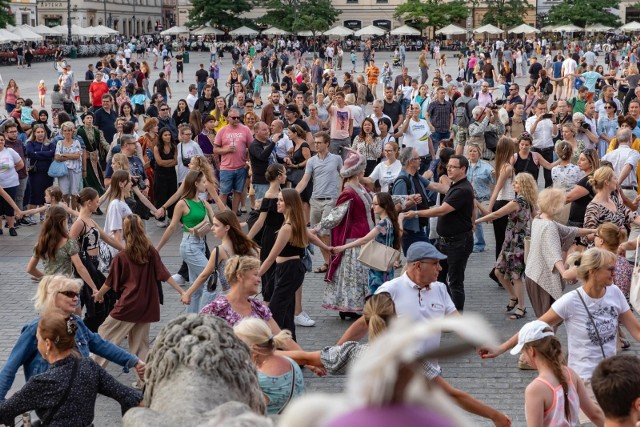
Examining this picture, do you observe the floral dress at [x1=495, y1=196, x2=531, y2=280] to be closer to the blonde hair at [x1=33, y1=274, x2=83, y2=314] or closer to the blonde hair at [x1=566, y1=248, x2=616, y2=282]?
the blonde hair at [x1=566, y1=248, x2=616, y2=282]

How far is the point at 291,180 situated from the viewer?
15.0 metres

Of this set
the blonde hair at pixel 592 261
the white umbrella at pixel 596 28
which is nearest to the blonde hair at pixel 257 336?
the blonde hair at pixel 592 261

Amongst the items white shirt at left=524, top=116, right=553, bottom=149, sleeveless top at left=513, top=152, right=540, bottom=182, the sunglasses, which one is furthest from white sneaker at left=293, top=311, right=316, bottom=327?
white shirt at left=524, top=116, right=553, bottom=149

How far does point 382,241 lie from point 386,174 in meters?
2.57

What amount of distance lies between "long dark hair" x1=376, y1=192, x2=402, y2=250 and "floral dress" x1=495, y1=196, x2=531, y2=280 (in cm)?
130

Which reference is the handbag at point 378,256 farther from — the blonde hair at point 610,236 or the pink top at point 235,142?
the pink top at point 235,142

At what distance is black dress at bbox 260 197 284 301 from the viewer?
34.1 feet

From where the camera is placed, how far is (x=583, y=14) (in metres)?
83.7

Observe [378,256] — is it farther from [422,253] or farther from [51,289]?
[51,289]

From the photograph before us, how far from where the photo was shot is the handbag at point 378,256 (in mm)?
10352

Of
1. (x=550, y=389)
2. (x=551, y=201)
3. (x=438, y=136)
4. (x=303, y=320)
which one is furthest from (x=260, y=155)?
(x=550, y=389)

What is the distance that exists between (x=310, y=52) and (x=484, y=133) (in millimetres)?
64030

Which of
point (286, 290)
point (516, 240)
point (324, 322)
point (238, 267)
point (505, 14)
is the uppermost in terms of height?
point (505, 14)

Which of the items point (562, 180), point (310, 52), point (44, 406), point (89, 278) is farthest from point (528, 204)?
point (310, 52)
